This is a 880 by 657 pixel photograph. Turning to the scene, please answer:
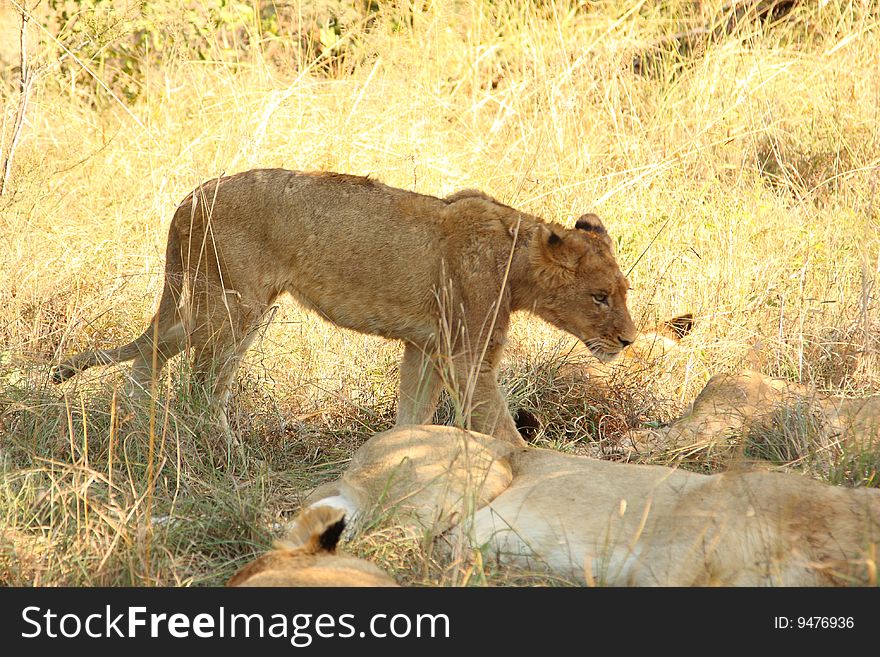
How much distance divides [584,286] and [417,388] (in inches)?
35.9

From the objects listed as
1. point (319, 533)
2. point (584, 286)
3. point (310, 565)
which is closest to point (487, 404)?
point (584, 286)

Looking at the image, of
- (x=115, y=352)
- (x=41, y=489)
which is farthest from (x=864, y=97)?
(x=41, y=489)

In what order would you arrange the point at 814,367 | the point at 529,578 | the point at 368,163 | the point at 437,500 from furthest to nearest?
the point at 368,163, the point at 814,367, the point at 437,500, the point at 529,578

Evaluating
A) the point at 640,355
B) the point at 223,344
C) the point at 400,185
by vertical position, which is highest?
the point at 223,344

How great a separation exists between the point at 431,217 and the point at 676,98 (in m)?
4.44

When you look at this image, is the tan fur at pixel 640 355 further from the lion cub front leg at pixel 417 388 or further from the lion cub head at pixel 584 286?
the lion cub front leg at pixel 417 388

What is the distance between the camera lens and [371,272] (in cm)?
521

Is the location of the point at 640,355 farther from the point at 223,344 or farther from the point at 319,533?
the point at 319,533

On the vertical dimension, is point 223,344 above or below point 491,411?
above

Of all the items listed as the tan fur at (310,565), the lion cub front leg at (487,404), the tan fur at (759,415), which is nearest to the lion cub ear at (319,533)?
the tan fur at (310,565)

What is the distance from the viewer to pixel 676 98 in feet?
29.8

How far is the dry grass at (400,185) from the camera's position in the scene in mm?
4312

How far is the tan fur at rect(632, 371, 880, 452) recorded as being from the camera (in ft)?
15.0

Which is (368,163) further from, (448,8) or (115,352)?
(115,352)
